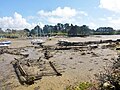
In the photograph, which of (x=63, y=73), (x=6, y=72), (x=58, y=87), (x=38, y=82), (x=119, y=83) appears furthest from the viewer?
(x=6, y=72)

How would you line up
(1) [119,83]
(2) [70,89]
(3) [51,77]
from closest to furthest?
(1) [119,83] < (2) [70,89] < (3) [51,77]

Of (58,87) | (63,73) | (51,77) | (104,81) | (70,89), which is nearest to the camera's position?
(104,81)

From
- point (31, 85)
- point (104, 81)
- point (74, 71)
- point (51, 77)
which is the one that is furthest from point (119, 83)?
point (74, 71)

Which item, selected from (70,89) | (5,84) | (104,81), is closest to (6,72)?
(5,84)

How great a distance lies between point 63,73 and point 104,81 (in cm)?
1339

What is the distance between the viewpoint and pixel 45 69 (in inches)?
1321

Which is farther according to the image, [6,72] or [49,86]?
[6,72]

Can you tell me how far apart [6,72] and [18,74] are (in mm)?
2748

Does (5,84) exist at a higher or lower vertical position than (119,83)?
lower

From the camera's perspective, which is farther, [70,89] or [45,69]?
→ [45,69]

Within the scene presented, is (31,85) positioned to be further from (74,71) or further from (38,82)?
(74,71)

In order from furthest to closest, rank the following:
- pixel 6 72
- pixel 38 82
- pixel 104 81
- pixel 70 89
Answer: pixel 6 72
pixel 38 82
pixel 70 89
pixel 104 81

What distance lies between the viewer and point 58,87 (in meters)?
24.4

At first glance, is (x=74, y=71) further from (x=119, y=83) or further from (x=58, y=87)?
(x=119, y=83)
